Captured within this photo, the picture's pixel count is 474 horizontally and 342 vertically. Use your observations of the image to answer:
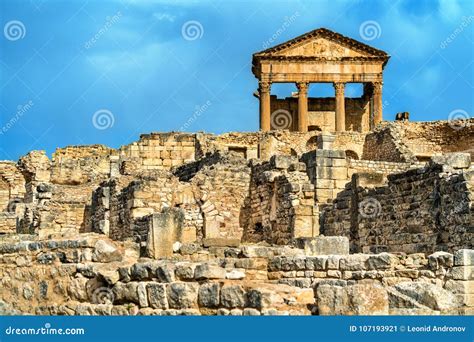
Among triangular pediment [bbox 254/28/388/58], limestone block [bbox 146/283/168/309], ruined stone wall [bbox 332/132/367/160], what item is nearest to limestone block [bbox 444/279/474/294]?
limestone block [bbox 146/283/168/309]

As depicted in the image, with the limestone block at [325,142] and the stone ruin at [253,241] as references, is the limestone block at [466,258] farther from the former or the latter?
the limestone block at [325,142]

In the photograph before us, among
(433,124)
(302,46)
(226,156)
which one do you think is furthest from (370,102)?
(226,156)

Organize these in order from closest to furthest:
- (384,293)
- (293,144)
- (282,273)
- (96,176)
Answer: (384,293) < (282,273) < (96,176) < (293,144)

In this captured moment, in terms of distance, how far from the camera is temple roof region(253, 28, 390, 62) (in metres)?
46.2

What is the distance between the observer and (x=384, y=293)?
8.23 m

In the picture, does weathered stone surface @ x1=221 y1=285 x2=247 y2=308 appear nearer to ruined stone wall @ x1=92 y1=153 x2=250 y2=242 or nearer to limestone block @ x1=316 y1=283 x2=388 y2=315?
limestone block @ x1=316 y1=283 x2=388 y2=315

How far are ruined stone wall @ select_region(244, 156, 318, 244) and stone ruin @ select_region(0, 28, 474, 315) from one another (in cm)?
3

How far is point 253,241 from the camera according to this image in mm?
18375

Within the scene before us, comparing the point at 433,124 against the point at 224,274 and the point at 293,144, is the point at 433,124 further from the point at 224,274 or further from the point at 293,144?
the point at 224,274

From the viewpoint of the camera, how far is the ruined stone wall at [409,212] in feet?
45.4

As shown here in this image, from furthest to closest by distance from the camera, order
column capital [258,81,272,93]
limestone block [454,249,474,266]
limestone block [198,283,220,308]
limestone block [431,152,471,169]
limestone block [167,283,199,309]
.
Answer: column capital [258,81,272,93] → limestone block [431,152,471,169] → limestone block [454,249,474,266] → limestone block [167,283,199,309] → limestone block [198,283,220,308]

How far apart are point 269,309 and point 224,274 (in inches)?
45.9

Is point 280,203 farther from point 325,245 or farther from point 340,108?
point 340,108

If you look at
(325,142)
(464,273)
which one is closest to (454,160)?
(464,273)
